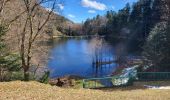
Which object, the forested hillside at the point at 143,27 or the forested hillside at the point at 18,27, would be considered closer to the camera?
the forested hillside at the point at 18,27

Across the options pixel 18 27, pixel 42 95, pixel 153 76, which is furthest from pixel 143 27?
pixel 42 95

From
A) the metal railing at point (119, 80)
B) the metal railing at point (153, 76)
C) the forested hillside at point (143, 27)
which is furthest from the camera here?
the forested hillside at point (143, 27)

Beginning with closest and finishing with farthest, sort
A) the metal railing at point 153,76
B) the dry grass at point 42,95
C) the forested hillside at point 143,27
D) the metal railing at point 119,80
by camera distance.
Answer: the dry grass at point 42,95, the metal railing at point 119,80, the metal railing at point 153,76, the forested hillside at point 143,27

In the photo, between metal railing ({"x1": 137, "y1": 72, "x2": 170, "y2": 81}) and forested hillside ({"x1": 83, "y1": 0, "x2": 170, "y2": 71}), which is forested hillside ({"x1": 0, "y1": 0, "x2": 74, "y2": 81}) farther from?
forested hillside ({"x1": 83, "y1": 0, "x2": 170, "y2": 71})

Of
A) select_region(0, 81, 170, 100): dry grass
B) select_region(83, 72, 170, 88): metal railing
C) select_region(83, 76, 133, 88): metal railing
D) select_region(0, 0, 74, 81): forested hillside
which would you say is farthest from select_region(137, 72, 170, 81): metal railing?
select_region(0, 81, 170, 100): dry grass

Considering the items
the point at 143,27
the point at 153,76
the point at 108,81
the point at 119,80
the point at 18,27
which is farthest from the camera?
the point at 143,27

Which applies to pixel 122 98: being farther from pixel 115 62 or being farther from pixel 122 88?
pixel 115 62

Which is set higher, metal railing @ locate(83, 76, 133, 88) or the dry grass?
the dry grass

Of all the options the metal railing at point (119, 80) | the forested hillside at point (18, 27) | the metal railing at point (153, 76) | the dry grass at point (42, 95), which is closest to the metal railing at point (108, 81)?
the metal railing at point (119, 80)

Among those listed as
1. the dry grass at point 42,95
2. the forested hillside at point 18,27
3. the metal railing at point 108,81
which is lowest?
the metal railing at point 108,81

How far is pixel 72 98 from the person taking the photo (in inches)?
575

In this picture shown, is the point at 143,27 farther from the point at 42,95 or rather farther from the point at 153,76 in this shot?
the point at 42,95

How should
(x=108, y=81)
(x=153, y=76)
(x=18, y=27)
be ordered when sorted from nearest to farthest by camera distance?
(x=108, y=81) → (x=153, y=76) → (x=18, y=27)

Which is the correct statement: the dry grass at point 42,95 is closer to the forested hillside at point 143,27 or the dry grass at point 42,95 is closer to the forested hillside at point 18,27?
the forested hillside at point 18,27
